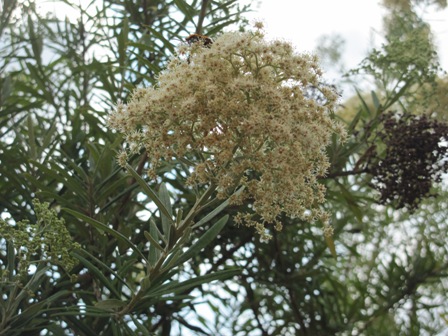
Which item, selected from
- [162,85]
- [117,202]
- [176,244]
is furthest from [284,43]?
[117,202]

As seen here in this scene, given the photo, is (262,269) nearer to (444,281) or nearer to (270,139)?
(444,281)

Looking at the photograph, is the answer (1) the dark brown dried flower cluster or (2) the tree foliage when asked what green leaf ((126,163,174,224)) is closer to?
(2) the tree foliage

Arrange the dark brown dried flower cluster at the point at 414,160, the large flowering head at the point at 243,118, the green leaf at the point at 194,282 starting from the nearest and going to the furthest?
the large flowering head at the point at 243,118
the green leaf at the point at 194,282
the dark brown dried flower cluster at the point at 414,160

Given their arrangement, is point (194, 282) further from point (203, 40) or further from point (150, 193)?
point (203, 40)

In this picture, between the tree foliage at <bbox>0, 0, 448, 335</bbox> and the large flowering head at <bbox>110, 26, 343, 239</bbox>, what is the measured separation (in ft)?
1.31

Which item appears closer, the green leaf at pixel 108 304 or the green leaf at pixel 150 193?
the green leaf at pixel 150 193

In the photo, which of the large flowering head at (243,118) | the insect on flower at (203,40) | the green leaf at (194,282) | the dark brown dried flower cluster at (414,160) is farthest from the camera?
the dark brown dried flower cluster at (414,160)

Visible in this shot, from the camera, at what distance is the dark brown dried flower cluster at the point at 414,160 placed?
2.21 m

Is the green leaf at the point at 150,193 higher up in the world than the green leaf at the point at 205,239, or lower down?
higher up

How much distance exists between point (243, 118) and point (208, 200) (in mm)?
614

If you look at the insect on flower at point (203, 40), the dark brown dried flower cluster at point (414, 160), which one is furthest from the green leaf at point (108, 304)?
the dark brown dried flower cluster at point (414, 160)

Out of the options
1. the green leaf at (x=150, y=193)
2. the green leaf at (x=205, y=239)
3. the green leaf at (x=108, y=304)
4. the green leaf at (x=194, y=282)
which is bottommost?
the green leaf at (x=108, y=304)

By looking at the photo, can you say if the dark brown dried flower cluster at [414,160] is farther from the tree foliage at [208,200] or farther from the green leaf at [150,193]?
the green leaf at [150,193]

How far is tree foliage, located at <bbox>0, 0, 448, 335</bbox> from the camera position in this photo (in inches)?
81.5
